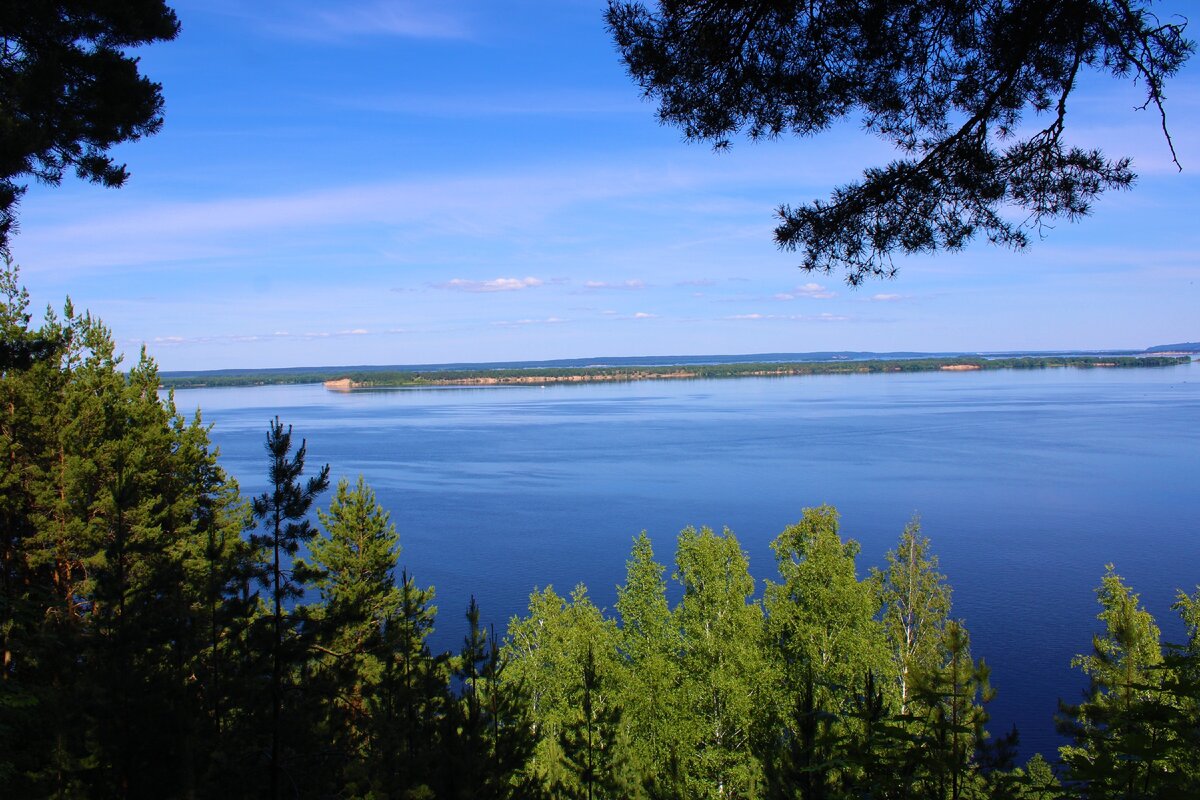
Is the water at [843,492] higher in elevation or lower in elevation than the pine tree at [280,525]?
lower

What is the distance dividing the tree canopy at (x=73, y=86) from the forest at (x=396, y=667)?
1.98m

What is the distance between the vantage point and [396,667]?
623 centimetres

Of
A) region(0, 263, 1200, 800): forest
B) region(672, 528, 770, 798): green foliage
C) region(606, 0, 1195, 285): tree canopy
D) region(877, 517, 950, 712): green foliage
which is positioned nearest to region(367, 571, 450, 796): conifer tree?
region(0, 263, 1200, 800): forest

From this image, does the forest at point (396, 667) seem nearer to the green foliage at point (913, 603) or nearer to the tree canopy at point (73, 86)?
the green foliage at point (913, 603)

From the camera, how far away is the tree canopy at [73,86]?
4574 mm

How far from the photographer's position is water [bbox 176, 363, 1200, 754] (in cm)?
2152

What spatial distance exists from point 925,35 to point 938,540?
26.5 m

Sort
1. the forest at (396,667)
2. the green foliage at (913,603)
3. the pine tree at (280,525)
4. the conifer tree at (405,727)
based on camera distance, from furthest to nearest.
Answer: the green foliage at (913,603) < the conifer tree at (405,727) < the pine tree at (280,525) < the forest at (396,667)

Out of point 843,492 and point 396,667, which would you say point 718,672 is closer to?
point 396,667

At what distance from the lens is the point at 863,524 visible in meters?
29.6

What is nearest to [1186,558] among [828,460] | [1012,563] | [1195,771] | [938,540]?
[1012,563]

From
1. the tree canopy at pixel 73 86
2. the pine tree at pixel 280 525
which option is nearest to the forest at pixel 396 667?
the pine tree at pixel 280 525

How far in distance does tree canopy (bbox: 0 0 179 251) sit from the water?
16229 mm

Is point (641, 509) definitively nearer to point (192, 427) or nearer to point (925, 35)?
point (192, 427)
